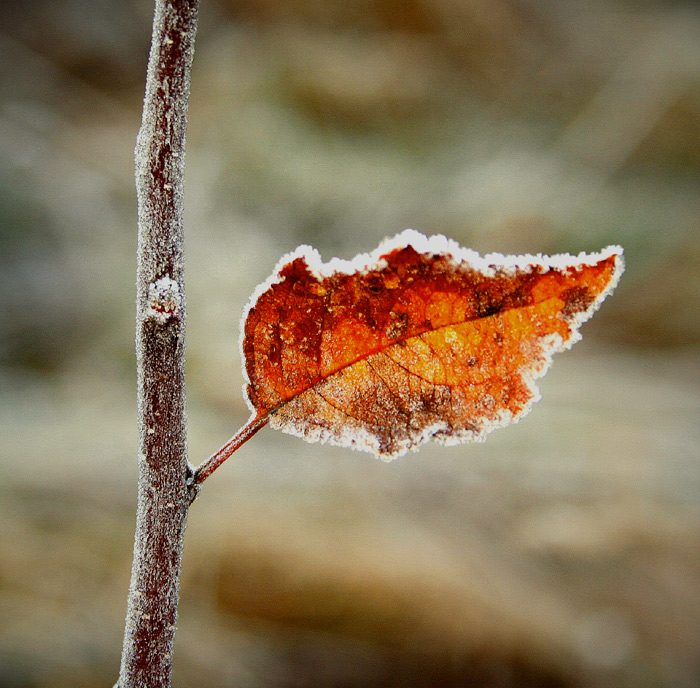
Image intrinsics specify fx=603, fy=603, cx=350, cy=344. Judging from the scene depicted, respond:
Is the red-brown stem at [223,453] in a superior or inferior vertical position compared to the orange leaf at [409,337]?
inferior

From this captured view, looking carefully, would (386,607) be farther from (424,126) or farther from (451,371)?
(424,126)

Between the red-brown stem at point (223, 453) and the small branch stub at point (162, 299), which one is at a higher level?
the small branch stub at point (162, 299)

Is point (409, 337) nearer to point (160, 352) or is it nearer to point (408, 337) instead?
point (408, 337)

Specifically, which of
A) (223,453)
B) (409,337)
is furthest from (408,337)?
(223,453)

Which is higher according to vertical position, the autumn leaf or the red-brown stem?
the autumn leaf
